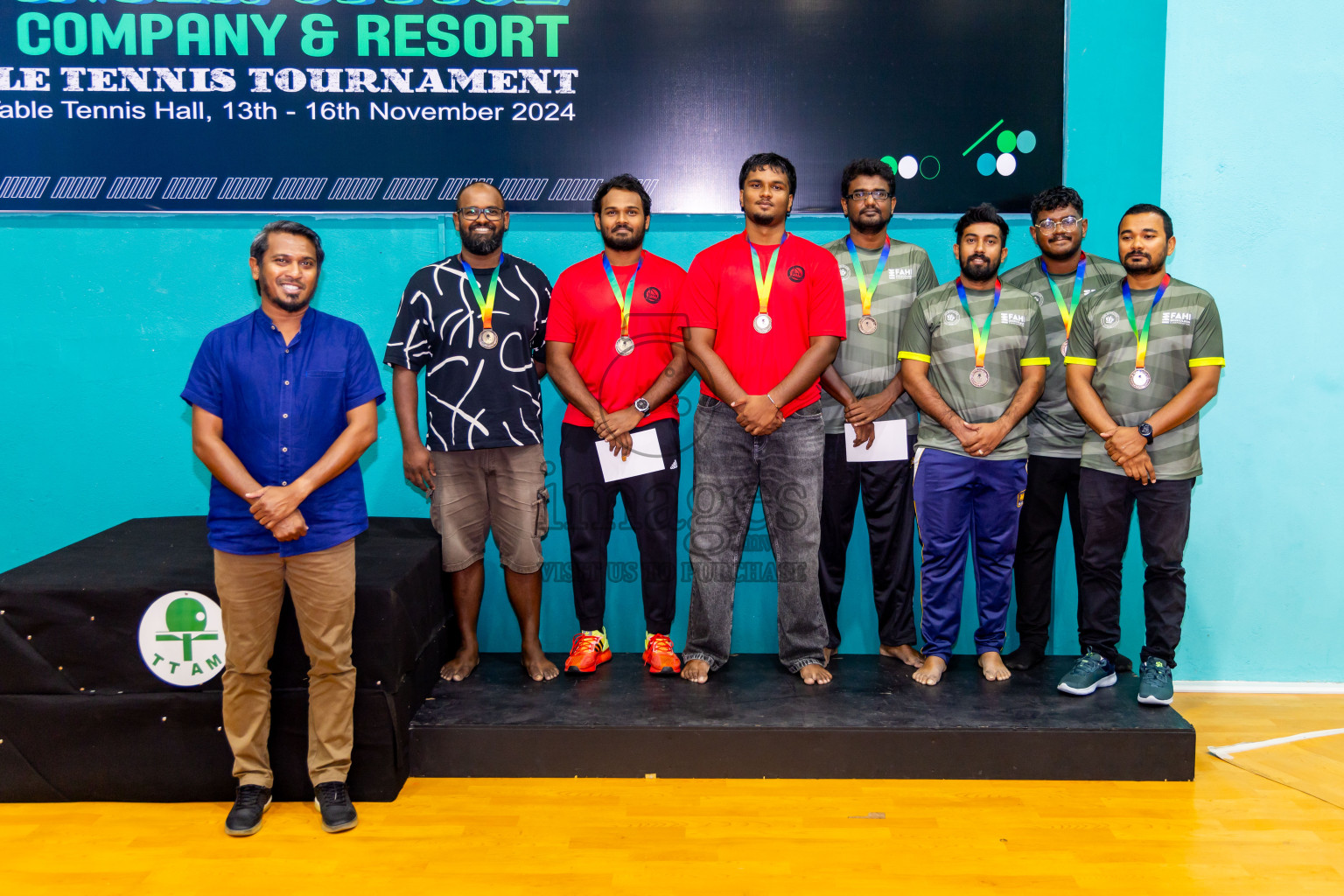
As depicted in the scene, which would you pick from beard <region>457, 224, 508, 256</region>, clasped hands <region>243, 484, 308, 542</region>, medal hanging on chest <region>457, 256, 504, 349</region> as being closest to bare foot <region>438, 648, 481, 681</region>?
clasped hands <region>243, 484, 308, 542</region>

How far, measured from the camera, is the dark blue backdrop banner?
11.9 feet

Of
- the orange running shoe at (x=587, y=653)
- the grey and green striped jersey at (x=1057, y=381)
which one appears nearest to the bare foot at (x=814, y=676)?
the orange running shoe at (x=587, y=653)

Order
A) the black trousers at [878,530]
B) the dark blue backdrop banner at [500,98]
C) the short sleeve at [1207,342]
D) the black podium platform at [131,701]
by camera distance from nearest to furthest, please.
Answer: the black podium platform at [131,701]
the short sleeve at [1207,342]
the black trousers at [878,530]
the dark blue backdrop banner at [500,98]

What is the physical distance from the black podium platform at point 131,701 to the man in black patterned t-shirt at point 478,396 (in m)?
0.49

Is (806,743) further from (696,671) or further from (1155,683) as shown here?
(1155,683)

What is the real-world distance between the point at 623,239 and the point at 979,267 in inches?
48.6

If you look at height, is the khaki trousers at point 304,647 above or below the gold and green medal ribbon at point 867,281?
below

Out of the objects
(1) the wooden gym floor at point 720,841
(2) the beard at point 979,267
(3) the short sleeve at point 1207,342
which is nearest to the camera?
(1) the wooden gym floor at point 720,841

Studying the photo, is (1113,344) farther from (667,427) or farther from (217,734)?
(217,734)

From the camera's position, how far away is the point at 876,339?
3.37m

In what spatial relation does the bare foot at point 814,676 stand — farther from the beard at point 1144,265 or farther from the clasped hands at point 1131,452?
the beard at point 1144,265

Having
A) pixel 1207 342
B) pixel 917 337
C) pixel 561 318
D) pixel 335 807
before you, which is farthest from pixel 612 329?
pixel 1207 342

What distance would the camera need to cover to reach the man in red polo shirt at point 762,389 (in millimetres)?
3143

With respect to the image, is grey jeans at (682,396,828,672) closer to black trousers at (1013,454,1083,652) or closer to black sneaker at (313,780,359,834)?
black trousers at (1013,454,1083,652)
